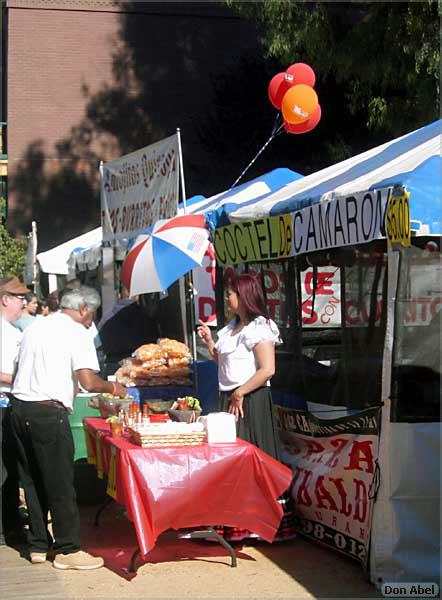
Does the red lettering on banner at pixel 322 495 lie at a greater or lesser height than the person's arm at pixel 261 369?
lesser

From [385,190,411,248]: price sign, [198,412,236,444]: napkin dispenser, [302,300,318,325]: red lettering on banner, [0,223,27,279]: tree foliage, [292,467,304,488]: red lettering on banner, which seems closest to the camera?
[385,190,411,248]: price sign

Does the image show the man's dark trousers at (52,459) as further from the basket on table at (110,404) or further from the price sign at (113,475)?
the basket on table at (110,404)

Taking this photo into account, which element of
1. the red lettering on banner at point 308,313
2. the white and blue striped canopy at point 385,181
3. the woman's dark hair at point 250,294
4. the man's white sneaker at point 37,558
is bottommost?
the man's white sneaker at point 37,558

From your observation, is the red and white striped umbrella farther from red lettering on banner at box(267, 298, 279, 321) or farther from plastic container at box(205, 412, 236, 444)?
plastic container at box(205, 412, 236, 444)

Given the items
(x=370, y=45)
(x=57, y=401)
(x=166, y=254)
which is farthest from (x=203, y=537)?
(x=370, y=45)

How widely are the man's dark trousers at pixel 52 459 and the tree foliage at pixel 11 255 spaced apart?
14.1m

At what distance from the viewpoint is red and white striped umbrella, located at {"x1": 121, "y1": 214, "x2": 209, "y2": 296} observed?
6.93 meters

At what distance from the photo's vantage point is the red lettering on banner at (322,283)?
6.32m

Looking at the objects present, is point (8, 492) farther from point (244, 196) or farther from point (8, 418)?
point (244, 196)

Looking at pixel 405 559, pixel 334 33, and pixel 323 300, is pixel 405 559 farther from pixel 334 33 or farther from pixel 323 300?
pixel 334 33

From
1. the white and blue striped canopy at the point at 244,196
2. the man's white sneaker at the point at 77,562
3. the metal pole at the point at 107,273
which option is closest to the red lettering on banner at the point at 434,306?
the white and blue striped canopy at the point at 244,196

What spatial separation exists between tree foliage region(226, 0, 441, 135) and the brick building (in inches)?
276

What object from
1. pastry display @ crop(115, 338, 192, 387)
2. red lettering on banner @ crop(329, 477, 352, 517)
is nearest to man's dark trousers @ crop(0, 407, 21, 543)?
pastry display @ crop(115, 338, 192, 387)

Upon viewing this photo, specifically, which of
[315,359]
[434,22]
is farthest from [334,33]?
[315,359]
